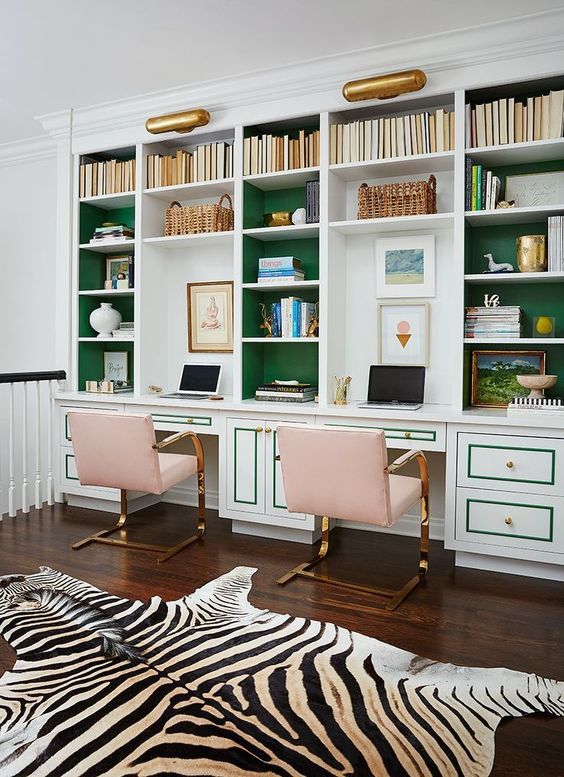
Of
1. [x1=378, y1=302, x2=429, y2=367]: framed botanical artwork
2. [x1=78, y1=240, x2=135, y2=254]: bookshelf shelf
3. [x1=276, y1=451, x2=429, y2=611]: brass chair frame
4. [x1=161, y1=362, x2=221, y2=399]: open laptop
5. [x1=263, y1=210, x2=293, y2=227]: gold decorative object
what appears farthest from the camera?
[x1=78, y1=240, x2=135, y2=254]: bookshelf shelf

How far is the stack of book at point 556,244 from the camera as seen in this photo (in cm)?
345

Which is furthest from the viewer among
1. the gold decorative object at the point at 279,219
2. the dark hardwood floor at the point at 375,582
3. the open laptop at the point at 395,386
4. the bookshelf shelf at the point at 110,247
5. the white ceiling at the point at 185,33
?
the bookshelf shelf at the point at 110,247

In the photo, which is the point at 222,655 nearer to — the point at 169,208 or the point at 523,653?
the point at 523,653

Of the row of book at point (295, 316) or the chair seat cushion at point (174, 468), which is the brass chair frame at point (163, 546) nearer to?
the chair seat cushion at point (174, 468)

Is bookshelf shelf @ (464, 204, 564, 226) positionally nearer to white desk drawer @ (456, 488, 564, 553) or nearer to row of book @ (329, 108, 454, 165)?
row of book @ (329, 108, 454, 165)

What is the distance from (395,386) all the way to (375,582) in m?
1.31

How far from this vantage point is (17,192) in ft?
18.1

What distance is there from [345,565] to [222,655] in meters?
1.24

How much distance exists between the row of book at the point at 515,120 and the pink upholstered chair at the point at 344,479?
1843mm

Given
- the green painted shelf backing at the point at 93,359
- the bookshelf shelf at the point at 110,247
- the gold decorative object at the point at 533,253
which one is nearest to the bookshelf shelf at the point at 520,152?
the gold decorative object at the point at 533,253

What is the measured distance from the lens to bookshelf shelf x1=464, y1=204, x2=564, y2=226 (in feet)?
11.2

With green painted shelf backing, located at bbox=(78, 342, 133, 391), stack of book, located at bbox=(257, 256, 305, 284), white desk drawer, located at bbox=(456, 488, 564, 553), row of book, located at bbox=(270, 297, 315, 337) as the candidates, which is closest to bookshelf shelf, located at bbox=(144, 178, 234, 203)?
stack of book, located at bbox=(257, 256, 305, 284)

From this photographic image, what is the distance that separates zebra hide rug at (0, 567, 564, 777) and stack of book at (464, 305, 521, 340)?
1.91 meters

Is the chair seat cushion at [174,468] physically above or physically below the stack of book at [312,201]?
below
